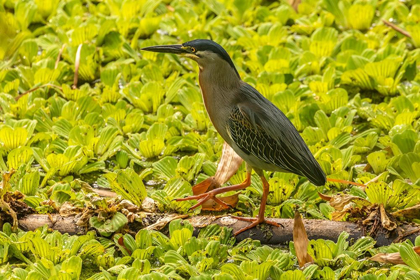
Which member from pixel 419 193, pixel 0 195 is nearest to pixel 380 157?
pixel 419 193

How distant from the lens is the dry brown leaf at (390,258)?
4.07 m

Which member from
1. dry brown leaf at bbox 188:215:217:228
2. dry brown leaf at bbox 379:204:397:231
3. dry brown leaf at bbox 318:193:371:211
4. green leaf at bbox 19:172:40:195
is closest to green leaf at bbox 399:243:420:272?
dry brown leaf at bbox 379:204:397:231

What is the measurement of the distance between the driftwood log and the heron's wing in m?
0.28

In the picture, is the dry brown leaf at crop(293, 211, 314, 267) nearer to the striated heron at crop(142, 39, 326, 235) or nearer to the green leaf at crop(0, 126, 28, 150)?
the striated heron at crop(142, 39, 326, 235)

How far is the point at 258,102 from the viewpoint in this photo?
186 inches

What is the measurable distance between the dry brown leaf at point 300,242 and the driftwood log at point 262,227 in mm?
160

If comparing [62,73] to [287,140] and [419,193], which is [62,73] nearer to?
[287,140]

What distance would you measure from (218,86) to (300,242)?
114cm

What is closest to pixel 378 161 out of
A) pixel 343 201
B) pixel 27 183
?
pixel 343 201

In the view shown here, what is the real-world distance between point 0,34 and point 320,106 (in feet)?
10.9

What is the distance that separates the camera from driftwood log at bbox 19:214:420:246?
4434 mm

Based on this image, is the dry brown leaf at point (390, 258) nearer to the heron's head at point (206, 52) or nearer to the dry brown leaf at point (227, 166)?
the dry brown leaf at point (227, 166)

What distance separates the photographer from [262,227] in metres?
4.52

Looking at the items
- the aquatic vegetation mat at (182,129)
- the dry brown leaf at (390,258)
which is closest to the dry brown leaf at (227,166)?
the aquatic vegetation mat at (182,129)
